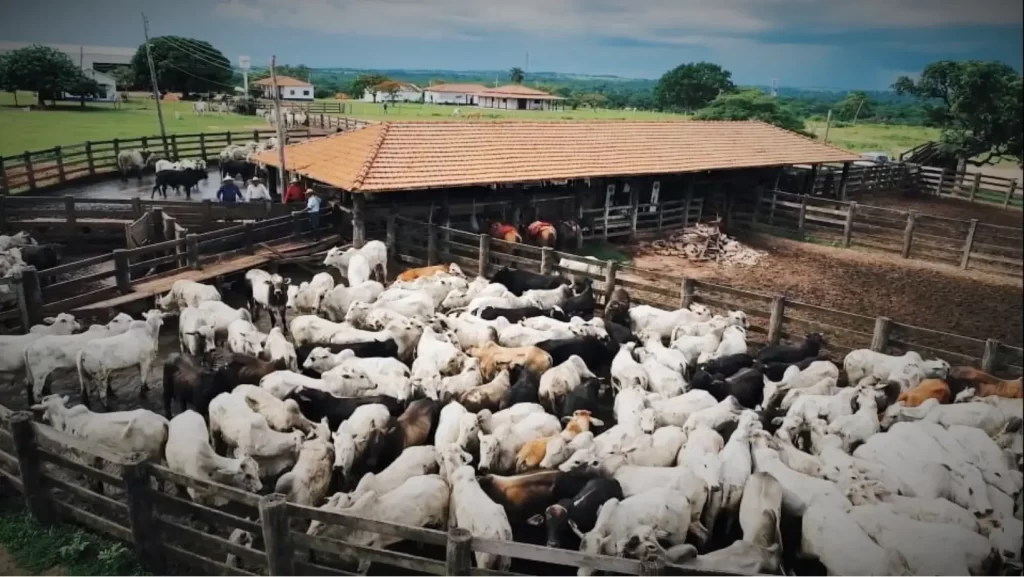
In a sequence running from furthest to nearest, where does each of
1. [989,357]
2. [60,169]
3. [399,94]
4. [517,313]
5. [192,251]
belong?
[399,94]
[60,169]
[192,251]
[517,313]
[989,357]

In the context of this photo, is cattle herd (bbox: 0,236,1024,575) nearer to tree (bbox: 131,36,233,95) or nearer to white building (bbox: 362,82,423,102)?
tree (bbox: 131,36,233,95)

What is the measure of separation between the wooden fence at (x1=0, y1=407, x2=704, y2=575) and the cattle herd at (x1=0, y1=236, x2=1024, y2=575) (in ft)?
0.91

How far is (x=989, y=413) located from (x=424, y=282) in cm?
744

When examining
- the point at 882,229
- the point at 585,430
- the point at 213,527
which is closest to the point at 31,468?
the point at 213,527

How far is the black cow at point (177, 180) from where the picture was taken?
17641 millimetres

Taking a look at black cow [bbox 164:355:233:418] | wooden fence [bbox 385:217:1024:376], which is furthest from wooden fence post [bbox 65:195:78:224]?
black cow [bbox 164:355:233:418]

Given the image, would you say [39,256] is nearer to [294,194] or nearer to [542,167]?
[294,194]

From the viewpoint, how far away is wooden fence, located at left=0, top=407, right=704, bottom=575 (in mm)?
4074

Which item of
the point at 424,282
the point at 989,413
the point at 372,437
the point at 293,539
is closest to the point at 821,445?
the point at 989,413

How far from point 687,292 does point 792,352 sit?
1819 mm

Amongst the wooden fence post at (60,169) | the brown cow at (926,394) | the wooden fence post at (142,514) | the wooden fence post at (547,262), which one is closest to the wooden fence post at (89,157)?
the wooden fence post at (60,169)

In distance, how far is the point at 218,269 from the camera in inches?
437

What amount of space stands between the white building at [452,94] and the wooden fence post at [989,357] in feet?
28.5

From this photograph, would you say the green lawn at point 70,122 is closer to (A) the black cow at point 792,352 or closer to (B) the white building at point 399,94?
(B) the white building at point 399,94
